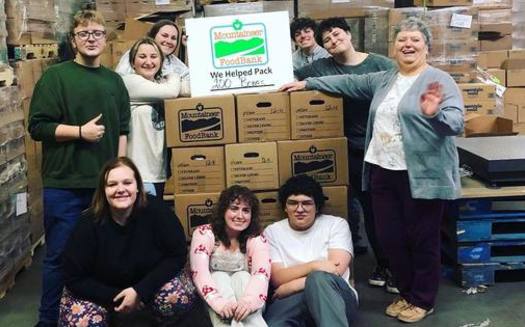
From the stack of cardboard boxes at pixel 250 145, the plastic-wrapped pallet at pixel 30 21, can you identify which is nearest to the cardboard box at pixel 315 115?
the stack of cardboard boxes at pixel 250 145

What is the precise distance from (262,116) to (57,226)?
1.04m

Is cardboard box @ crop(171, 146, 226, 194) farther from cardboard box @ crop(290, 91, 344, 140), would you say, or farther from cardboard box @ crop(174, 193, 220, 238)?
cardboard box @ crop(290, 91, 344, 140)

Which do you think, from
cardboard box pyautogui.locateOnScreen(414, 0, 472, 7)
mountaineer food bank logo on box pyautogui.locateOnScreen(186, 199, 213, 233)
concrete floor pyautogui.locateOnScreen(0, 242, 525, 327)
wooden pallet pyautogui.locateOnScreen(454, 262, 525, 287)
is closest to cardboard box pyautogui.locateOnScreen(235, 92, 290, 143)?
mountaineer food bank logo on box pyautogui.locateOnScreen(186, 199, 213, 233)

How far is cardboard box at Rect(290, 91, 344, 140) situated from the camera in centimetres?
312

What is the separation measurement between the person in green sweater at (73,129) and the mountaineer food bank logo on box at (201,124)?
0.94 ft

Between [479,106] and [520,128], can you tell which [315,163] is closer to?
[479,106]

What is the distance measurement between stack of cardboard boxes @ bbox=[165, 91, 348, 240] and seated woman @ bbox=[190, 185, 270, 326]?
0.67 feet

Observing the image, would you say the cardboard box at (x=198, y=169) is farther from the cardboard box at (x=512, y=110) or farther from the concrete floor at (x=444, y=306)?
the cardboard box at (x=512, y=110)

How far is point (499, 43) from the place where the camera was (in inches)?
218

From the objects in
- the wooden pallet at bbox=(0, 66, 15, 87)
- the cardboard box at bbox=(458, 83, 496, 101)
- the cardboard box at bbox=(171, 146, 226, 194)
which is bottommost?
the cardboard box at bbox=(171, 146, 226, 194)

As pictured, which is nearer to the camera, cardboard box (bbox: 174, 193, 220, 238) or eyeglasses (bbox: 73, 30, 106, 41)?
eyeglasses (bbox: 73, 30, 106, 41)

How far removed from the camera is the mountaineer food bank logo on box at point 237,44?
3117mm

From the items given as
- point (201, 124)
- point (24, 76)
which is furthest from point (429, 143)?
point (24, 76)

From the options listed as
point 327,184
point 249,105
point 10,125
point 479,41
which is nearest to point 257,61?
point 249,105
